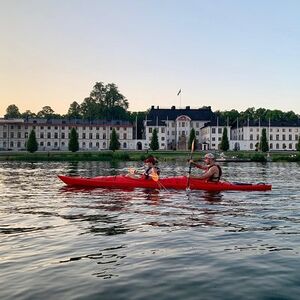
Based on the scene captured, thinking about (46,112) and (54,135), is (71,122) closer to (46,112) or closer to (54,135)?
(54,135)

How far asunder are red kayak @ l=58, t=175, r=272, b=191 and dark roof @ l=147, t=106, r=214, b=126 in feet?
370

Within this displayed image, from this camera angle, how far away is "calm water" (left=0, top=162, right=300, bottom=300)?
797 cm

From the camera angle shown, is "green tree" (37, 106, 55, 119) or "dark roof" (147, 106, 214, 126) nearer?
"dark roof" (147, 106, 214, 126)

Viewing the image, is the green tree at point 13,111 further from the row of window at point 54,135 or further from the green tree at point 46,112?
the row of window at point 54,135

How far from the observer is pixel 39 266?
9.29 meters

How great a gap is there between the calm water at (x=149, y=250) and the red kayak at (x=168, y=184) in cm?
425

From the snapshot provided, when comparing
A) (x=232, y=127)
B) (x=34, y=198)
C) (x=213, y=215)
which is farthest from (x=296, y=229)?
(x=232, y=127)

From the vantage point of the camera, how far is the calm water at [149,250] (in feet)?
26.1

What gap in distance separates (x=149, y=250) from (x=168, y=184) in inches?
529

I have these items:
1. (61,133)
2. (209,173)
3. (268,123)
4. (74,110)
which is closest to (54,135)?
(61,133)

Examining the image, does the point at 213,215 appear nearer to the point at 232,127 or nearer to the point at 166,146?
the point at 166,146

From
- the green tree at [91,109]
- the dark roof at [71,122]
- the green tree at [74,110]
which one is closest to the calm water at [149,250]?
the dark roof at [71,122]

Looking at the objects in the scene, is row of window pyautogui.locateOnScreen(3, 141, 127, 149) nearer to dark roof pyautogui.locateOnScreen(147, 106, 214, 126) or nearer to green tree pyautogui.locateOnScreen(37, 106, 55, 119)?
dark roof pyautogui.locateOnScreen(147, 106, 214, 126)

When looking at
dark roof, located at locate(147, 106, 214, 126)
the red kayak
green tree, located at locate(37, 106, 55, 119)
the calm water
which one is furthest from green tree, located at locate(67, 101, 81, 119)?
the calm water
